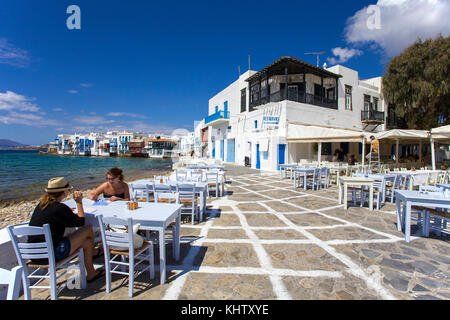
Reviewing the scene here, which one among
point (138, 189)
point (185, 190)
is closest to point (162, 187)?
point (185, 190)

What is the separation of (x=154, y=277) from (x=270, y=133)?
43.7 feet

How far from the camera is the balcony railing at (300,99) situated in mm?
14936

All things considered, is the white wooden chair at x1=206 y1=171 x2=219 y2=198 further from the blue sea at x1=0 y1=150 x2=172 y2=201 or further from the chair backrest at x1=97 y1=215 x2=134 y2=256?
the blue sea at x1=0 y1=150 x2=172 y2=201

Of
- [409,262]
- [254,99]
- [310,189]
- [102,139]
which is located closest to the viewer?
[409,262]

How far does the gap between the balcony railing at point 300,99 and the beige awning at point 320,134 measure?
7.94ft

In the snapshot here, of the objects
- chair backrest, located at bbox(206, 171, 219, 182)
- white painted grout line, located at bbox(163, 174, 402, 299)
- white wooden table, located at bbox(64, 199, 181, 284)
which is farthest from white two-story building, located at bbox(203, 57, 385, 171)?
white wooden table, located at bbox(64, 199, 181, 284)

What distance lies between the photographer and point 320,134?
1105 centimetres

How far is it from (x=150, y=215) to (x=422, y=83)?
2172 cm

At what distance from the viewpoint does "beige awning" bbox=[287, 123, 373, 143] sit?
9.55 meters

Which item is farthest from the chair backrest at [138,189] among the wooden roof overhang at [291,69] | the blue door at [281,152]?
the wooden roof overhang at [291,69]
